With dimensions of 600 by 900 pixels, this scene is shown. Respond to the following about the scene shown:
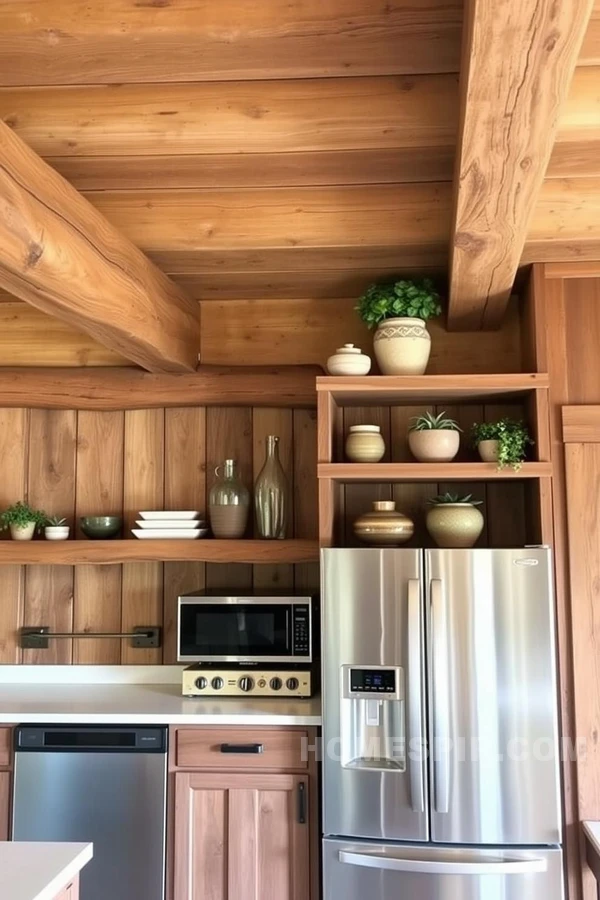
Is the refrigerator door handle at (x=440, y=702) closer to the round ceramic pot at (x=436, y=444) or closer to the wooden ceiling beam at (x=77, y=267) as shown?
the round ceramic pot at (x=436, y=444)

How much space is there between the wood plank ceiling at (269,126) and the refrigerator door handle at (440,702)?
1.19 meters

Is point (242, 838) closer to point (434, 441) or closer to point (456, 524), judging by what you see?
point (456, 524)

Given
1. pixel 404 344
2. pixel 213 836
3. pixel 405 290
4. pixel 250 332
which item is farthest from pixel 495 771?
pixel 250 332

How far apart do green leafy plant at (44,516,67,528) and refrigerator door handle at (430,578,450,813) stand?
158 centimetres

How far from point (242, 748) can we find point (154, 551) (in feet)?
2.69

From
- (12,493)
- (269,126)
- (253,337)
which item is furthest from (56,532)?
(269,126)

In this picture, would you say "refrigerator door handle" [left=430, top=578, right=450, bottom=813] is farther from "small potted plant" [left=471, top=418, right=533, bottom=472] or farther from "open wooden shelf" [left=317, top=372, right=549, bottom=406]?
"open wooden shelf" [left=317, top=372, right=549, bottom=406]

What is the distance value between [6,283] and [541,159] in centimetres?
129

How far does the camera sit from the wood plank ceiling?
1543 mm

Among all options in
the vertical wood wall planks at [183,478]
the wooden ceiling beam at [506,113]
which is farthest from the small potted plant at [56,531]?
the wooden ceiling beam at [506,113]

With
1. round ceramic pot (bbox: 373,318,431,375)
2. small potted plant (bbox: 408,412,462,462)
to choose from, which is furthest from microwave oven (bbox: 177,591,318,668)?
round ceramic pot (bbox: 373,318,431,375)

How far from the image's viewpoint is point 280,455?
3.17 m

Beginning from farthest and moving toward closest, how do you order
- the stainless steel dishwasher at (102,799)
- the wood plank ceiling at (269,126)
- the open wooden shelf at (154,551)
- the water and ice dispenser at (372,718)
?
1. the open wooden shelf at (154,551)
2. the stainless steel dishwasher at (102,799)
3. the water and ice dispenser at (372,718)
4. the wood plank ceiling at (269,126)

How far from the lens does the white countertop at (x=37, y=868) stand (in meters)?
1.34
